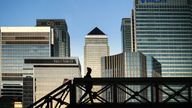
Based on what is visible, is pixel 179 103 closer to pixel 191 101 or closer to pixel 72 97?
pixel 191 101

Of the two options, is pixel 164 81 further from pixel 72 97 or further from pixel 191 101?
pixel 72 97

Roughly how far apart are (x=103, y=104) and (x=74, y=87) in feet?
4.48

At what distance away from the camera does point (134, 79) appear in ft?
74.8

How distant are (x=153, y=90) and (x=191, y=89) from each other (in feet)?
6.33

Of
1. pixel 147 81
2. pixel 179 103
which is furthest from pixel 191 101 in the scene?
pixel 147 81

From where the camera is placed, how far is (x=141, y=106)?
22.5m

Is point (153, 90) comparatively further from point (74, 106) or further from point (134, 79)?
point (74, 106)

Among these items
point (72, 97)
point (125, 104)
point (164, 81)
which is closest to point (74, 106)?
point (72, 97)

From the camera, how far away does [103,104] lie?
22.5 metres

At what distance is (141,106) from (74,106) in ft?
8.95

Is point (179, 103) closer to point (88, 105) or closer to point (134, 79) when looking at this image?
point (134, 79)

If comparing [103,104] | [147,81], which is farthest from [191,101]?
[103,104]

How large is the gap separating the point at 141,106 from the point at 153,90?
2.73 ft

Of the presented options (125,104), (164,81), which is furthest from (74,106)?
(164,81)
